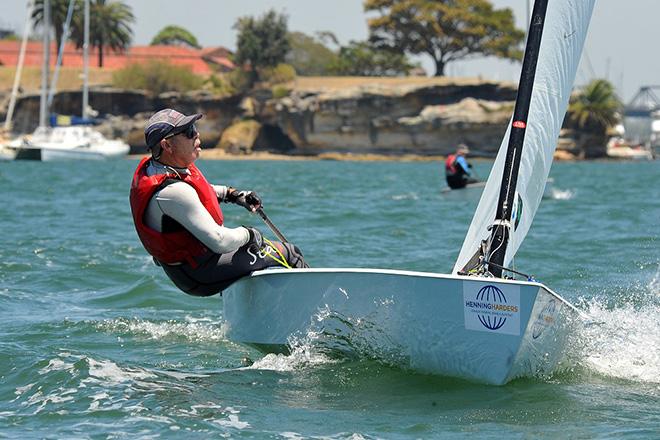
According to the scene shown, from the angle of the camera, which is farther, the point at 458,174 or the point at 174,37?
the point at 174,37

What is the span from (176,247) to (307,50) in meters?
85.3

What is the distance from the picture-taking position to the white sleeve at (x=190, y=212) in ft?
18.1

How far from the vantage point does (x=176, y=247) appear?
5730 mm

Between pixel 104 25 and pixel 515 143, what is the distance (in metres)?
69.7

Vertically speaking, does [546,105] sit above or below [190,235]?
above

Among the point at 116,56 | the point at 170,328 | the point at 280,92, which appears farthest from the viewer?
the point at 116,56

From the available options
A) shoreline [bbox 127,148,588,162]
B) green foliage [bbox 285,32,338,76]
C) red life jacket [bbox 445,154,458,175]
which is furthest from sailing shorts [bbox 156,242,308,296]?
green foliage [bbox 285,32,338,76]

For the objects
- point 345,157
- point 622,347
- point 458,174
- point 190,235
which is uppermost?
point 190,235

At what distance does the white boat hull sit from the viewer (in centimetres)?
521

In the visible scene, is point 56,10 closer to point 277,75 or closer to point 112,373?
point 277,75

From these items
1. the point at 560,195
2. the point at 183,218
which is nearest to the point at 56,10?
the point at 560,195

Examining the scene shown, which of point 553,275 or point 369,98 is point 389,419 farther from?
point 369,98

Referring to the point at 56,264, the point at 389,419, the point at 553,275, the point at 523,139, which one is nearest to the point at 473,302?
the point at 389,419

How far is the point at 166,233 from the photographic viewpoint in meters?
5.67
